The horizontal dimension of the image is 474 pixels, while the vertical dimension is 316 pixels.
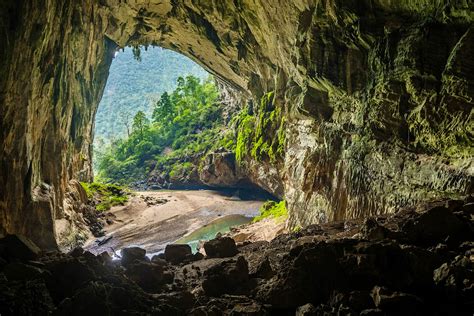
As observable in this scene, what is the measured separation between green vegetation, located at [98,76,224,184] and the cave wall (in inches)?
1022

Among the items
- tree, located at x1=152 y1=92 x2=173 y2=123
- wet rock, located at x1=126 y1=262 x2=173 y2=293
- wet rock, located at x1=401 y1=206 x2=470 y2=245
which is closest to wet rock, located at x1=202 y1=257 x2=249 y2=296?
wet rock, located at x1=126 y1=262 x2=173 y2=293

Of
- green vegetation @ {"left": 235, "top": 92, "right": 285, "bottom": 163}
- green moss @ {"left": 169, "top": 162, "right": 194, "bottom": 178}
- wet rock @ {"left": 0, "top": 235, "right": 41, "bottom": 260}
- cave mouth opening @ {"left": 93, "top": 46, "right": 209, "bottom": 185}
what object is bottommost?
wet rock @ {"left": 0, "top": 235, "right": 41, "bottom": 260}

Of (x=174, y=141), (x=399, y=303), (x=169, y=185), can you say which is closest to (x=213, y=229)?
(x=169, y=185)

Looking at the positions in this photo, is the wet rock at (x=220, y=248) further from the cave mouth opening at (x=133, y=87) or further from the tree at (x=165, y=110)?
the cave mouth opening at (x=133, y=87)

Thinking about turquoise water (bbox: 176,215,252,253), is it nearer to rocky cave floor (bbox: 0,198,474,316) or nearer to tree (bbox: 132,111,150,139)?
rocky cave floor (bbox: 0,198,474,316)

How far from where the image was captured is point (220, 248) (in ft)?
28.8

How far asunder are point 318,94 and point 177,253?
1198 centimetres

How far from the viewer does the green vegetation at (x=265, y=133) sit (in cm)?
2919

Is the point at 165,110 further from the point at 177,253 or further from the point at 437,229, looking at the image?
the point at 437,229

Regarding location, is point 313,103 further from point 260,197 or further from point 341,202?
point 260,197

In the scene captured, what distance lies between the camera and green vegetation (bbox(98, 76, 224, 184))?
5397 centimetres

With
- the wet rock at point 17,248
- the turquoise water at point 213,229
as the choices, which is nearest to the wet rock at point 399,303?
the wet rock at point 17,248

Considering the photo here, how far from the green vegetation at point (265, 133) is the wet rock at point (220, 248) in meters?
19.3

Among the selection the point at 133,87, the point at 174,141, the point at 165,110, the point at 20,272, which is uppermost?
the point at 133,87
